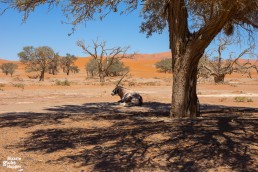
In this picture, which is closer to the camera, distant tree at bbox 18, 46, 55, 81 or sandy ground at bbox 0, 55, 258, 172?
sandy ground at bbox 0, 55, 258, 172

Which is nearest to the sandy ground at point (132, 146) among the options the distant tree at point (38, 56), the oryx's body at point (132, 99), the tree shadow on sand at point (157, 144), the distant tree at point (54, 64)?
the tree shadow on sand at point (157, 144)

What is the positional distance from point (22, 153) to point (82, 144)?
3.70 ft

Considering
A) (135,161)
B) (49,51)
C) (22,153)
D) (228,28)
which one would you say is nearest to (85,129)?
(22,153)

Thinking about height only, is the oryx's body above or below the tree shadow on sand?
above

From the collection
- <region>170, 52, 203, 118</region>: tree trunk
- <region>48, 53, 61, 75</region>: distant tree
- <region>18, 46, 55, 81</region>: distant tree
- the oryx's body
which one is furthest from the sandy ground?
<region>48, 53, 61, 75</region>: distant tree

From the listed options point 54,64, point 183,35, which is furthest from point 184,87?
point 54,64

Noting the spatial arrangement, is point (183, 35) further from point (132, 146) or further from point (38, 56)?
point (38, 56)

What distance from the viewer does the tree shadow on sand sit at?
545cm

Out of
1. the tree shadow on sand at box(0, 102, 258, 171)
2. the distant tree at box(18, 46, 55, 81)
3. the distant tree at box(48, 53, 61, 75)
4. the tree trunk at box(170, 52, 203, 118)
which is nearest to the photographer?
the tree shadow on sand at box(0, 102, 258, 171)

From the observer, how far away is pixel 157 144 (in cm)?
652

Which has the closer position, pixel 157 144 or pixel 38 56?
pixel 157 144

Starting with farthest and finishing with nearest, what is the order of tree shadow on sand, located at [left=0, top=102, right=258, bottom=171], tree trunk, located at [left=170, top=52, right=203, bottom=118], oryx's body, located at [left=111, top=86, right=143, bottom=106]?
1. oryx's body, located at [left=111, top=86, right=143, bottom=106]
2. tree trunk, located at [left=170, top=52, right=203, bottom=118]
3. tree shadow on sand, located at [left=0, top=102, right=258, bottom=171]

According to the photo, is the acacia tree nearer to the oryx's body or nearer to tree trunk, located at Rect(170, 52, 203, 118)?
tree trunk, located at Rect(170, 52, 203, 118)

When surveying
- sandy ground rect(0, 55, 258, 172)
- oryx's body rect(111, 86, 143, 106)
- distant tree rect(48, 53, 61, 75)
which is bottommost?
sandy ground rect(0, 55, 258, 172)
